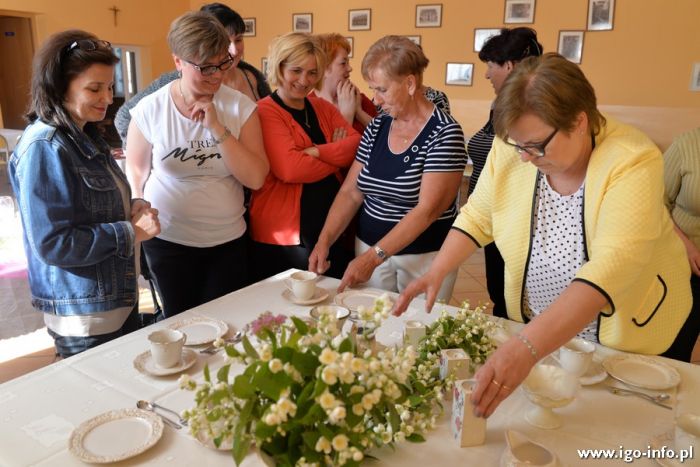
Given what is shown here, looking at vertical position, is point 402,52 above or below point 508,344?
above

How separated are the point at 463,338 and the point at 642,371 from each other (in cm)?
46

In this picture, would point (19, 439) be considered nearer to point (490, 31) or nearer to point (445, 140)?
point (445, 140)

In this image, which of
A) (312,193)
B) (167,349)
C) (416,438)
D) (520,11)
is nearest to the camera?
(416,438)

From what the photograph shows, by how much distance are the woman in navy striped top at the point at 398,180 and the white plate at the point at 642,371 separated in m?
0.81

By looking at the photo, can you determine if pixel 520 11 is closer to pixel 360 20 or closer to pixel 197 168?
pixel 360 20

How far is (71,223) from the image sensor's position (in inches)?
63.6

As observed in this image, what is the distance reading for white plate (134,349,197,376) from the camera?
1.31 m

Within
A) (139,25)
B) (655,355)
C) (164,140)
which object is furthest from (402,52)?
(139,25)

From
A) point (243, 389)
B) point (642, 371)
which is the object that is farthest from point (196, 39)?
point (642, 371)

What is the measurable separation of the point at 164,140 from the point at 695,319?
192cm

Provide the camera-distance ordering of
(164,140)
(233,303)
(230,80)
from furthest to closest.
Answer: (230,80) → (164,140) → (233,303)

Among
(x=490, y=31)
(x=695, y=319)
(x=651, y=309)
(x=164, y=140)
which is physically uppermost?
(x=490, y=31)

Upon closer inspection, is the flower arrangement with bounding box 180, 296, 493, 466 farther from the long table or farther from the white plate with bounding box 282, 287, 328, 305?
the white plate with bounding box 282, 287, 328, 305

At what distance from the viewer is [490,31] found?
688 cm
